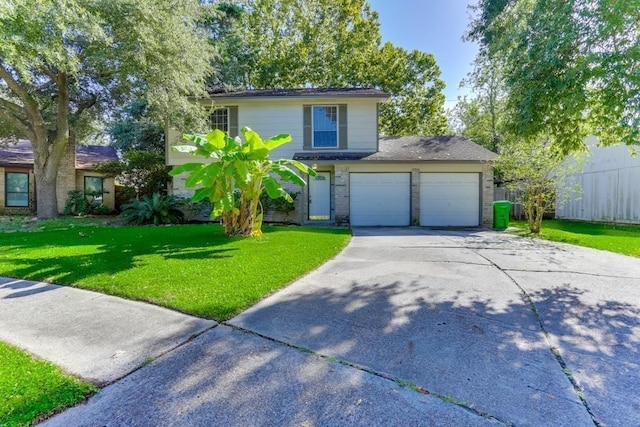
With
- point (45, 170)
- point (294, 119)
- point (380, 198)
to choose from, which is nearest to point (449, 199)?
point (380, 198)

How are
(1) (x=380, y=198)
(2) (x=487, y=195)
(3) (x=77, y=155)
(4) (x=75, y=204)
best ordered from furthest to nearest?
(3) (x=77, y=155) → (4) (x=75, y=204) → (1) (x=380, y=198) → (2) (x=487, y=195)

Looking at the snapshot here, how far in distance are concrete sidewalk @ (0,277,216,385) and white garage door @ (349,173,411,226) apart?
1070cm

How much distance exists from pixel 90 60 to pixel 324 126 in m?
8.74

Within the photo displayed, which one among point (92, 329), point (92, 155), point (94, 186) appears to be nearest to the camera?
point (92, 329)

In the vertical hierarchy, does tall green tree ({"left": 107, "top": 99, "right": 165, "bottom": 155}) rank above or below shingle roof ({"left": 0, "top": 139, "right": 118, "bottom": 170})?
above

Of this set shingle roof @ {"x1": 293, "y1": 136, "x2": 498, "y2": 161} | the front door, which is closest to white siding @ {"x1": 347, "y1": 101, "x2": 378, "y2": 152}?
shingle roof @ {"x1": 293, "y1": 136, "x2": 498, "y2": 161}

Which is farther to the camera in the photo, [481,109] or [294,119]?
[481,109]

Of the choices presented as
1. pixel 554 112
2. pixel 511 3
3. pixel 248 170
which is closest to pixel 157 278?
pixel 248 170

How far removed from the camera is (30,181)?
17.9 meters

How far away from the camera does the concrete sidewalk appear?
2.80 meters

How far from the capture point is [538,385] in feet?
8.32

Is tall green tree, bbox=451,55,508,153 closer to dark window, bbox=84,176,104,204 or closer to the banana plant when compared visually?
the banana plant

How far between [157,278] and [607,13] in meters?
7.55

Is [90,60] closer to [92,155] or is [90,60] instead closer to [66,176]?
[66,176]
